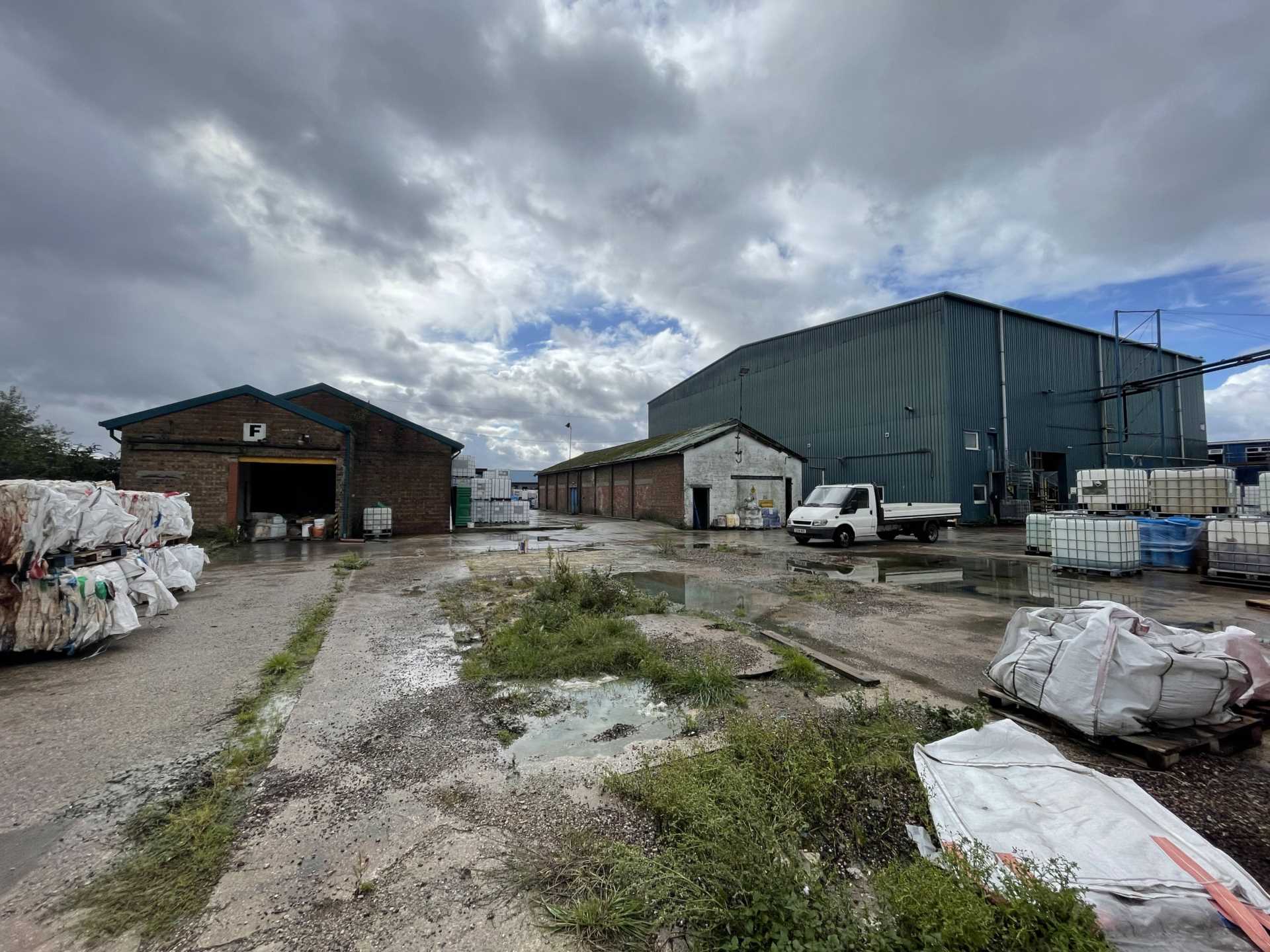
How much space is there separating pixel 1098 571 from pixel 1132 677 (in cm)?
1044

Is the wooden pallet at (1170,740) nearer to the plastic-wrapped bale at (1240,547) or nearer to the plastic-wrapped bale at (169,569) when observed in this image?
the plastic-wrapped bale at (1240,547)

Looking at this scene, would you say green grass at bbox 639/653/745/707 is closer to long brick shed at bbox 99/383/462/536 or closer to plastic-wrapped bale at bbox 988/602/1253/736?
plastic-wrapped bale at bbox 988/602/1253/736

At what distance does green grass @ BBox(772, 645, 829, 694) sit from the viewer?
4594 mm

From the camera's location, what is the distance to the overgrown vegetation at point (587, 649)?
4570mm

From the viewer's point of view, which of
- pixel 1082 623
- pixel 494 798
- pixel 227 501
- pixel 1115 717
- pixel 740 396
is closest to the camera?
pixel 494 798

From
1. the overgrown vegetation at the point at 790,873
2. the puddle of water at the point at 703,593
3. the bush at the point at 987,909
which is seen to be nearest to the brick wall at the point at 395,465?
the puddle of water at the point at 703,593

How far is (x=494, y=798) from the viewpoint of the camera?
2.91m

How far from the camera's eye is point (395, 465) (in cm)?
2222

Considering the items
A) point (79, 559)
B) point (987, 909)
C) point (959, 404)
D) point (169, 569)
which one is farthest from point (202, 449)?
point (959, 404)

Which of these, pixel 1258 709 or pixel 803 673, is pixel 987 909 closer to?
pixel 803 673

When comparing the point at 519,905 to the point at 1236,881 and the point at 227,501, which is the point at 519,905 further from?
the point at 227,501

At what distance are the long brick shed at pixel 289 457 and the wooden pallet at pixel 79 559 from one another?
12.9 metres

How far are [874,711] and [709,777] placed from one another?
5.60 feet

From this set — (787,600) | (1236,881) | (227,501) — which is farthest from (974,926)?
(227,501)
